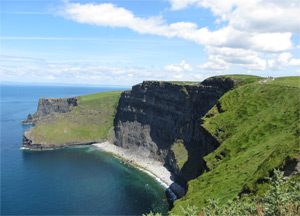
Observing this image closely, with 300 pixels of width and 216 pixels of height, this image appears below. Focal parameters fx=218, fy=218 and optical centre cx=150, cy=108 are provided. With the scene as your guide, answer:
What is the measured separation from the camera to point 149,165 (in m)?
141

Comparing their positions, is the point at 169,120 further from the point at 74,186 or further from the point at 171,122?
the point at 74,186

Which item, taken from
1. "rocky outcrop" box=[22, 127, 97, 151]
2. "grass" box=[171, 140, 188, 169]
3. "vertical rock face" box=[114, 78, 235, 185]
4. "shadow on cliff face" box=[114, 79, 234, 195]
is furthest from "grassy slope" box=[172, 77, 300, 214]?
"rocky outcrop" box=[22, 127, 97, 151]

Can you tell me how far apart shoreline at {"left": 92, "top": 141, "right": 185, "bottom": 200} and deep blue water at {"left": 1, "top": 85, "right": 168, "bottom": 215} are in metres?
4.85

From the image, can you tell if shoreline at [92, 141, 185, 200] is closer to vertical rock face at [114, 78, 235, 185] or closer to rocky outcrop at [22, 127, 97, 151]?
vertical rock face at [114, 78, 235, 185]

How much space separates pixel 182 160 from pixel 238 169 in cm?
7206

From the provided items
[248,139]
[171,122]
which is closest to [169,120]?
[171,122]

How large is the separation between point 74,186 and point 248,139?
286 ft

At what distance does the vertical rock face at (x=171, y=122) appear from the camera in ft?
370

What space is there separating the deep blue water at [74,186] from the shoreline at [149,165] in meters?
4.85

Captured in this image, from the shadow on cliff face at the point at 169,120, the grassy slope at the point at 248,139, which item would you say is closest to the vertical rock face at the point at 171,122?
the shadow on cliff face at the point at 169,120

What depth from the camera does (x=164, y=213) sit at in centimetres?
8850

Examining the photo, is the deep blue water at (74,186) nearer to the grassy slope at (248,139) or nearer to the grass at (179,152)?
the grass at (179,152)

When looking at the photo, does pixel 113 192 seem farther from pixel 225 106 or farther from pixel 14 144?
pixel 14 144

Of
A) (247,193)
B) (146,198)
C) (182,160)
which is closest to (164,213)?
(146,198)
